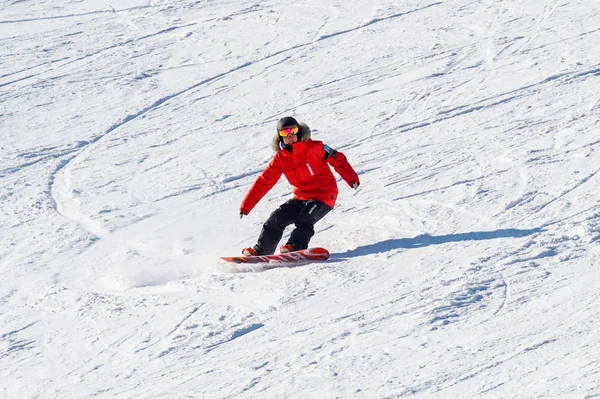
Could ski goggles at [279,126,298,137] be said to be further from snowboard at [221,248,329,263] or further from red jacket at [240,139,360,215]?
snowboard at [221,248,329,263]

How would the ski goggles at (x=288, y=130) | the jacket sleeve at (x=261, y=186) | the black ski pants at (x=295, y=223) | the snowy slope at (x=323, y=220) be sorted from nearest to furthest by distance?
the snowy slope at (x=323, y=220), the black ski pants at (x=295, y=223), the ski goggles at (x=288, y=130), the jacket sleeve at (x=261, y=186)

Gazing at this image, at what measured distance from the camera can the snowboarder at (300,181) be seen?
6543 mm

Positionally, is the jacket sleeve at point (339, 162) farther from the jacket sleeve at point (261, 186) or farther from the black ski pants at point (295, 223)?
the jacket sleeve at point (261, 186)

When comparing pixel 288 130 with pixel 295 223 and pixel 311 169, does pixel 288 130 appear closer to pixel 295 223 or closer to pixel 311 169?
pixel 311 169

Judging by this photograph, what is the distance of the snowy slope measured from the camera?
14.9 ft

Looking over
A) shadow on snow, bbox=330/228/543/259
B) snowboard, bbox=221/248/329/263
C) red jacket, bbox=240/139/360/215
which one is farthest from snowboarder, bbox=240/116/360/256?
shadow on snow, bbox=330/228/543/259

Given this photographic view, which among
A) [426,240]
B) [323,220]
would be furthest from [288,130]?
[426,240]

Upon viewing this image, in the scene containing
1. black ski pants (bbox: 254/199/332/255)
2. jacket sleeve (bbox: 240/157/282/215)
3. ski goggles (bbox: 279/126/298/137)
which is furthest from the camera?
jacket sleeve (bbox: 240/157/282/215)

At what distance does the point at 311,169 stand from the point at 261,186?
1.43ft

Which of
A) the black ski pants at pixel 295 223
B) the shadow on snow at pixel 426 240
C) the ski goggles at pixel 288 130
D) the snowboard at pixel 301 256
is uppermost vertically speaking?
the ski goggles at pixel 288 130

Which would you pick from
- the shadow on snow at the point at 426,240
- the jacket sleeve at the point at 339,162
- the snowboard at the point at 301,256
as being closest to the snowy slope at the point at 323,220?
the shadow on snow at the point at 426,240

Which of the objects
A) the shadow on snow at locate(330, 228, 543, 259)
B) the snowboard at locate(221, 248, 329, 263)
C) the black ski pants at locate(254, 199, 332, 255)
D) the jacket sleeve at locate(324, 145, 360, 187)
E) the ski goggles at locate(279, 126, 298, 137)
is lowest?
the shadow on snow at locate(330, 228, 543, 259)

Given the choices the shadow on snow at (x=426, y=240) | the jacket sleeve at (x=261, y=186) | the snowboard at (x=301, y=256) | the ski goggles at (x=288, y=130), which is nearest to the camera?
the shadow on snow at (x=426, y=240)

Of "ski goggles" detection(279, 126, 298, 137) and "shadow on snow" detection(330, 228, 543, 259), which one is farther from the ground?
"ski goggles" detection(279, 126, 298, 137)
